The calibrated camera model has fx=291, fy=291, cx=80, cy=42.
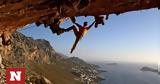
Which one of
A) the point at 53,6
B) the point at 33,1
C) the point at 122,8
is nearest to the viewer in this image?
the point at 33,1

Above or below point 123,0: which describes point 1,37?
below

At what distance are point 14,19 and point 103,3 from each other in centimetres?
482

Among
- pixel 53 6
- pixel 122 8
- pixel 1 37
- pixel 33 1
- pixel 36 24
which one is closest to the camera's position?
pixel 33 1

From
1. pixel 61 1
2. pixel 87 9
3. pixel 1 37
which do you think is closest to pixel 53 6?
pixel 61 1

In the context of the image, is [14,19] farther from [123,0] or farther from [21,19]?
[123,0]

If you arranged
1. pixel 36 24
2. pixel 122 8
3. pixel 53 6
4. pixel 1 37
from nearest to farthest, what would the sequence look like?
pixel 53 6, pixel 122 8, pixel 36 24, pixel 1 37

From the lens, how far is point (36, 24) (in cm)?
1780

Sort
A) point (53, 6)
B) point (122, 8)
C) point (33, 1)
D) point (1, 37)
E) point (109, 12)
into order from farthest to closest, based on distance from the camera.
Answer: point (1, 37) < point (109, 12) < point (122, 8) < point (53, 6) < point (33, 1)

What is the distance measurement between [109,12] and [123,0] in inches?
83.8

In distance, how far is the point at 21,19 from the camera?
622 inches

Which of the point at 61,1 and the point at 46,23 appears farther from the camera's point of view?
the point at 46,23

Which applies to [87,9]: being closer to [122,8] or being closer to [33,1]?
[122,8]

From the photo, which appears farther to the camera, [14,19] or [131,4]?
[14,19]

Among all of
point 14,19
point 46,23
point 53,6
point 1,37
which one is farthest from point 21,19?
point 1,37
